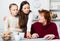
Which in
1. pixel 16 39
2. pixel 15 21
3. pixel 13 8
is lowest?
pixel 16 39

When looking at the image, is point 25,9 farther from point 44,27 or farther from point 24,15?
point 44,27

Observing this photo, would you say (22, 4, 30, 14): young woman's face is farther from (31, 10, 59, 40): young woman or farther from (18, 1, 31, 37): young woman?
(31, 10, 59, 40): young woman

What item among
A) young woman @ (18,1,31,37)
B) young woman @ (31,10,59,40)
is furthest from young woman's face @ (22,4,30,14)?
young woman @ (31,10,59,40)

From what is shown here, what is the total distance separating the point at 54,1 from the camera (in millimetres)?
2066

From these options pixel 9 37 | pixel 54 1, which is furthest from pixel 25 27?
pixel 54 1

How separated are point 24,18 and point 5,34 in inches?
12.9

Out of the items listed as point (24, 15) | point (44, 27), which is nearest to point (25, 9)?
point (24, 15)

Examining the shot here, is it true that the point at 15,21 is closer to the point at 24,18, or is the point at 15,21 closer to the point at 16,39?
the point at 24,18

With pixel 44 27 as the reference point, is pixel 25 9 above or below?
above

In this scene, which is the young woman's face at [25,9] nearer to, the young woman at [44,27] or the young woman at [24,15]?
the young woman at [24,15]

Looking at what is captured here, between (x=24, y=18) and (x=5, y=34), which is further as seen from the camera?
(x=24, y=18)

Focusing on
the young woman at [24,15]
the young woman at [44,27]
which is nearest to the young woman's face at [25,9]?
the young woman at [24,15]

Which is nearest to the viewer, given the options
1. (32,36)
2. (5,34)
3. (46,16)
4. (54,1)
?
(5,34)

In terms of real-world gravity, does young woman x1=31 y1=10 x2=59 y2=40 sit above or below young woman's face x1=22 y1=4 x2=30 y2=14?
below
